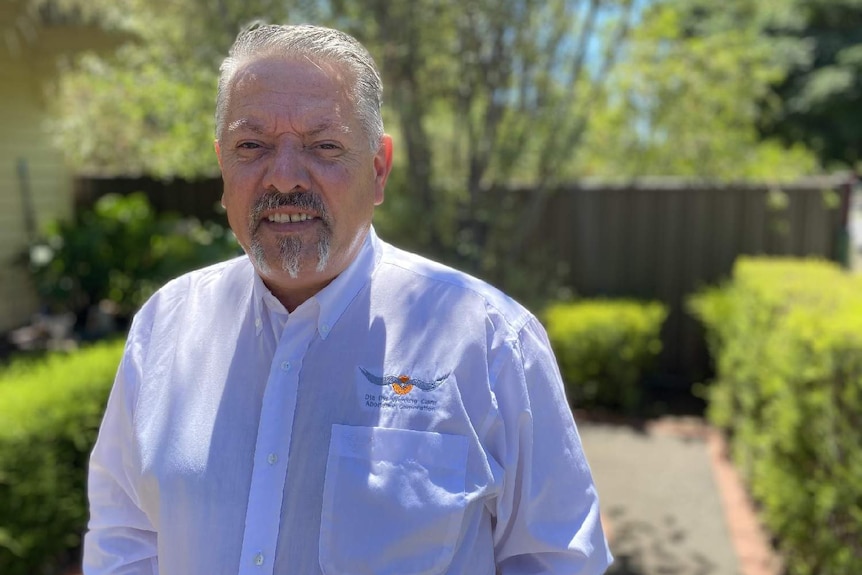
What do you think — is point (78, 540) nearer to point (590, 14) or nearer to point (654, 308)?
point (590, 14)

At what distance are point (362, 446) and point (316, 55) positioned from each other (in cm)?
72

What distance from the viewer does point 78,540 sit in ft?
13.1

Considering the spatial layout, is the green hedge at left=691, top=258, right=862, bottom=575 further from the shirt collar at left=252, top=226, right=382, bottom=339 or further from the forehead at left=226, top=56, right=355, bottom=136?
the forehead at left=226, top=56, right=355, bottom=136

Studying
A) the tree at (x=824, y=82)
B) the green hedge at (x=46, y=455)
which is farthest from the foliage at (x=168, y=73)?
the tree at (x=824, y=82)

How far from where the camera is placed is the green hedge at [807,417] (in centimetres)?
328

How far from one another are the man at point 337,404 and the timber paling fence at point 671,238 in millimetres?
6109

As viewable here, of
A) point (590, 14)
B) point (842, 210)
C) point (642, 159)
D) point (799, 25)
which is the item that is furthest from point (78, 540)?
point (799, 25)

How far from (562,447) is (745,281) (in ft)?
16.7

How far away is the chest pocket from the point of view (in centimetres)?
139

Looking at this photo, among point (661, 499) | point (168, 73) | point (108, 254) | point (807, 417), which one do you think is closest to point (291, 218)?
point (807, 417)

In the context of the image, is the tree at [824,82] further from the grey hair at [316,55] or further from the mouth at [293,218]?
the mouth at [293,218]

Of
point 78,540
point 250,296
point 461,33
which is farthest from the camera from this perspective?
point 461,33

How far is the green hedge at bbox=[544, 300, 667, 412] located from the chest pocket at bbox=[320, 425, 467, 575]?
5440 mm

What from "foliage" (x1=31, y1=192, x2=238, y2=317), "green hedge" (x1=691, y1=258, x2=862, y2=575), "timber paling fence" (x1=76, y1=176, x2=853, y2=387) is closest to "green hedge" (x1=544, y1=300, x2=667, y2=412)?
"timber paling fence" (x1=76, y1=176, x2=853, y2=387)
